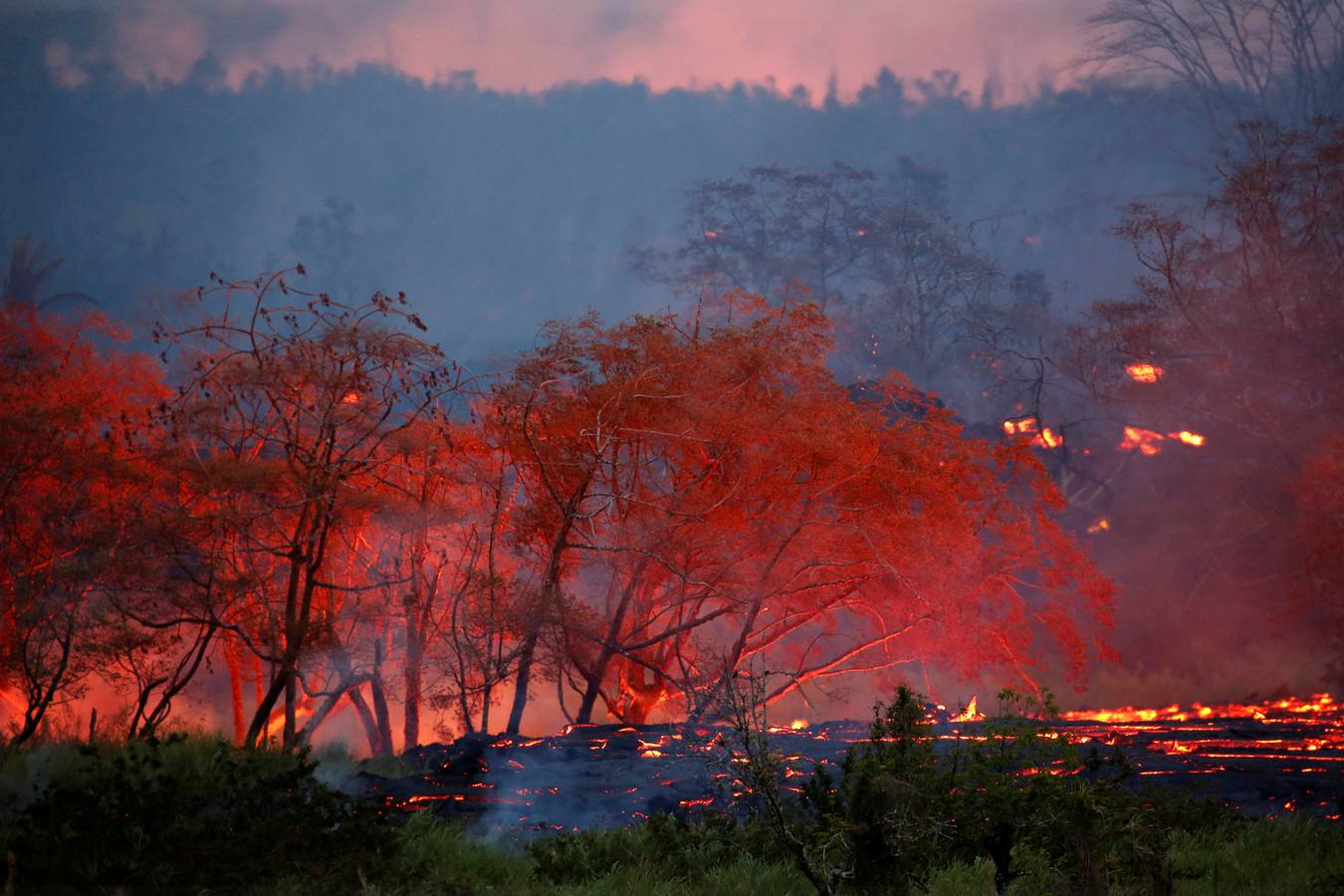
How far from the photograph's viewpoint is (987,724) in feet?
19.8

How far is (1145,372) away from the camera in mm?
20828

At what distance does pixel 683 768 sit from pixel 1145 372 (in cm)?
1461

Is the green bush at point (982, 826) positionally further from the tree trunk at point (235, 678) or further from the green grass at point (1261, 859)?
the tree trunk at point (235, 678)

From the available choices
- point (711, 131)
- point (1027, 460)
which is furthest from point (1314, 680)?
point (711, 131)

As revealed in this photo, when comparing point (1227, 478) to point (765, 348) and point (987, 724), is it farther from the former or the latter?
point (987, 724)

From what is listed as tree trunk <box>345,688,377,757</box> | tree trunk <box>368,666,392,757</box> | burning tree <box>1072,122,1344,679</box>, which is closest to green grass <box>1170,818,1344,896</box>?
tree trunk <box>368,666,392,757</box>

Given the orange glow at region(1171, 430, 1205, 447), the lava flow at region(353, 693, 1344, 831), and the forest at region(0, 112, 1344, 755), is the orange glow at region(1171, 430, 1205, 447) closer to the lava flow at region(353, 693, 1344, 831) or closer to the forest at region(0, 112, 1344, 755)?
the forest at region(0, 112, 1344, 755)

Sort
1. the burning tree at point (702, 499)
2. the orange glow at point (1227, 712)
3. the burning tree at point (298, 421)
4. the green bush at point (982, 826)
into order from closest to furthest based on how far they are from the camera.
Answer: the green bush at point (982, 826)
the burning tree at point (298, 421)
the burning tree at point (702, 499)
the orange glow at point (1227, 712)

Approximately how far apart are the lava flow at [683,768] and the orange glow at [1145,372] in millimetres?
8674

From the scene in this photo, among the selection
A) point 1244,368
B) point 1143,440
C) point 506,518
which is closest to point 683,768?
point 506,518

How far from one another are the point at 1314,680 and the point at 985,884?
1571 cm

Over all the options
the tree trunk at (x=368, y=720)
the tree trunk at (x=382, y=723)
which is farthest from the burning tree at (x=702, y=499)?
the tree trunk at (x=368, y=720)

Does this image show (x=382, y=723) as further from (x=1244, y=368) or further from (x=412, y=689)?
(x=1244, y=368)

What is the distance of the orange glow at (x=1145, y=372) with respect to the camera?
20.4 m
